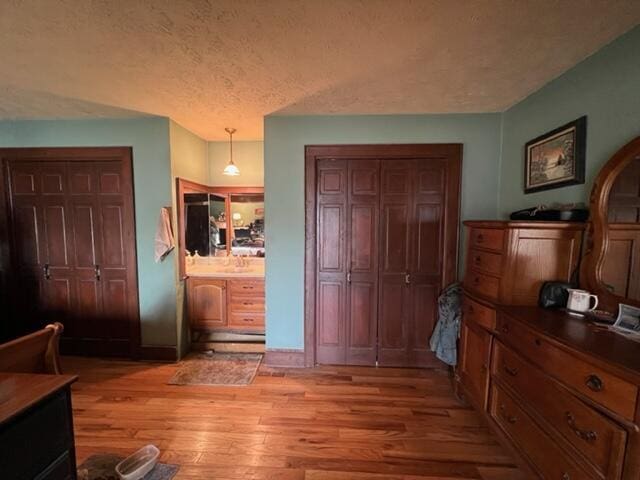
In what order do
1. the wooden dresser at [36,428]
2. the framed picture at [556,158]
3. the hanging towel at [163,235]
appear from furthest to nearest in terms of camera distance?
the hanging towel at [163,235]
the framed picture at [556,158]
the wooden dresser at [36,428]

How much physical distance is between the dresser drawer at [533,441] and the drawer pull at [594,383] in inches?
14.0

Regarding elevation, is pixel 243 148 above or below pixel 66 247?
above

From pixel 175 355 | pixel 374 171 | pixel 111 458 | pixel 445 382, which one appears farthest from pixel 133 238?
pixel 445 382

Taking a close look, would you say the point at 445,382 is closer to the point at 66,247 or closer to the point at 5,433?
the point at 5,433

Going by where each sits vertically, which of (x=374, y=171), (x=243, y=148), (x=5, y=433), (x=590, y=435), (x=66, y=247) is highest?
(x=243, y=148)

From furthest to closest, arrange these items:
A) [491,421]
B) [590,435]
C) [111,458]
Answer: [491,421] < [111,458] < [590,435]

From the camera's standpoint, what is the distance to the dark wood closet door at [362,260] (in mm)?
2693

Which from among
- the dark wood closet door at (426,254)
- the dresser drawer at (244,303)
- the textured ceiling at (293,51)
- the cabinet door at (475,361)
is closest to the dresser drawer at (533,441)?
the cabinet door at (475,361)

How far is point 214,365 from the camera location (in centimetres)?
287

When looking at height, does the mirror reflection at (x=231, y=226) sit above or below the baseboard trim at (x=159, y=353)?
above

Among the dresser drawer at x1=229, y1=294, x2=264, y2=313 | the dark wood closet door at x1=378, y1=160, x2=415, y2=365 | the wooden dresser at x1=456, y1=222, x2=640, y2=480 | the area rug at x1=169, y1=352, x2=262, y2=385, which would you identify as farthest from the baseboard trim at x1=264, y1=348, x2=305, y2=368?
the wooden dresser at x1=456, y1=222, x2=640, y2=480

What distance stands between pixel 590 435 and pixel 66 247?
14.1ft

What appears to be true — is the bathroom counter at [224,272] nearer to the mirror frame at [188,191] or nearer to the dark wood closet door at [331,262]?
the mirror frame at [188,191]

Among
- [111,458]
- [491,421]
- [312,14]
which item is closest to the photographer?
[312,14]
